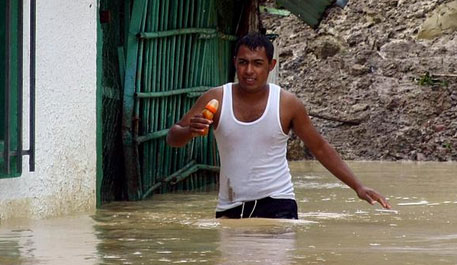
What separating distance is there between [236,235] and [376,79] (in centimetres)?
1321

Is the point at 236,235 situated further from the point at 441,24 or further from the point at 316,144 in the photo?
the point at 441,24

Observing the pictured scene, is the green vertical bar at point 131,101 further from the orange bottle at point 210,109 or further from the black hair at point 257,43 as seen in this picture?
the orange bottle at point 210,109

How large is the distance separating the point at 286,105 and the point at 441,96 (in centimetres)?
1235

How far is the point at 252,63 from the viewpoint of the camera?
7062 millimetres

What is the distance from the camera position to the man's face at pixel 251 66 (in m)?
7.07

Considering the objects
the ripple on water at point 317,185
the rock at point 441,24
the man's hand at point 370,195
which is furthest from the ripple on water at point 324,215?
the rock at point 441,24

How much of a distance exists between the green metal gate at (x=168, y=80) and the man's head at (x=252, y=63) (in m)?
3.21

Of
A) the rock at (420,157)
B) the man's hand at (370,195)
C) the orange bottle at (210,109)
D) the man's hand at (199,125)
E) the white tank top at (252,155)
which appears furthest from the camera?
the rock at (420,157)

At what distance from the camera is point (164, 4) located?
10.9 metres

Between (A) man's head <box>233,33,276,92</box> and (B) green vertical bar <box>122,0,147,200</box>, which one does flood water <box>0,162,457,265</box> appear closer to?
(B) green vertical bar <box>122,0,147,200</box>

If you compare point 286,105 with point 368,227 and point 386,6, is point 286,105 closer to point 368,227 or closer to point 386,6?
point 368,227

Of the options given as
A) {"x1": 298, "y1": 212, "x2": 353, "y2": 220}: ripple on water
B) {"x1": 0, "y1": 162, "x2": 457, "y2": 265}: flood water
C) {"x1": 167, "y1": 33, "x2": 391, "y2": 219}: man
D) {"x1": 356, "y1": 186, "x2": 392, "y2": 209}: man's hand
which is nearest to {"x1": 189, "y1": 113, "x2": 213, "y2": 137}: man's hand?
{"x1": 167, "y1": 33, "x2": 391, "y2": 219}: man

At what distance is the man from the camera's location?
7051 mm

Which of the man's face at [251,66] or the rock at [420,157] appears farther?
the rock at [420,157]
